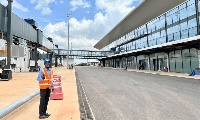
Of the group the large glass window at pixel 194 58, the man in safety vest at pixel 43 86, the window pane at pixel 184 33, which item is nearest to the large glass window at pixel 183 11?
the window pane at pixel 184 33

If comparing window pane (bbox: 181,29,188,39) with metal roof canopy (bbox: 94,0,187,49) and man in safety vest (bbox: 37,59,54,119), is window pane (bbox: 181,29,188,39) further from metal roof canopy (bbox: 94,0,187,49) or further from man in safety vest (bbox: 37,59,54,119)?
man in safety vest (bbox: 37,59,54,119)

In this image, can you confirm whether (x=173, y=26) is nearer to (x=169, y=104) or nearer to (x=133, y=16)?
(x=133, y=16)

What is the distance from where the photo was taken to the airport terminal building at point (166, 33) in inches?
794

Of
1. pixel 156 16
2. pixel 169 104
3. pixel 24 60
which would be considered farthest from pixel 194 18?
pixel 24 60

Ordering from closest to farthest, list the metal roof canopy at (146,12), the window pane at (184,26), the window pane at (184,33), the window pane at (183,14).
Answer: the window pane at (184,33) → the window pane at (184,26) → the window pane at (183,14) → the metal roof canopy at (146,12)

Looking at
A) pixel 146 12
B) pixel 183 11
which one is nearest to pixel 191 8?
pixel 183 11

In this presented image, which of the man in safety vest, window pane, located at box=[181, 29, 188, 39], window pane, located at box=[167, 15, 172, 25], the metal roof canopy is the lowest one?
the man in safety vest

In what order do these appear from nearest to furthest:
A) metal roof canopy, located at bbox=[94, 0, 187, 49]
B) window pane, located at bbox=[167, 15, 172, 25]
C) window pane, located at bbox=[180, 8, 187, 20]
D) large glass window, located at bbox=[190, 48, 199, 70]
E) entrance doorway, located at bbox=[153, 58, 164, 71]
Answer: large glass window, located at bbox=[190, 48, 199, 70]
window pane, located at bbox=[180, 8, 187, 20]
metal roof canopy, located at bbox=[94, 0, 187, 49]
window pane, located at bbox=[167, 15, 172, 25]
entrance doorway, located at bbox=[153, 58, 164, 71]

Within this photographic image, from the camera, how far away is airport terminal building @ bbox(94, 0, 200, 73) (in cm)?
2016

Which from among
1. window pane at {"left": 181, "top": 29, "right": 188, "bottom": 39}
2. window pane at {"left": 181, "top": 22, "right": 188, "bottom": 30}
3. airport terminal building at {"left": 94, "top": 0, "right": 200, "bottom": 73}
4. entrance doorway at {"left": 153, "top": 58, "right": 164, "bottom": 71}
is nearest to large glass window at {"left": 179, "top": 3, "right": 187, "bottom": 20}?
airport terminal building at {"left": 94, "top": 0, "right": 200, "bottom": 73}

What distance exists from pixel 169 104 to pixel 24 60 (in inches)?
1097

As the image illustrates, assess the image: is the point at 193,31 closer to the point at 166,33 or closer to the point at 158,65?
the point at 166,33

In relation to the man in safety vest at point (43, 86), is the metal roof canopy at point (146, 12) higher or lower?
higher

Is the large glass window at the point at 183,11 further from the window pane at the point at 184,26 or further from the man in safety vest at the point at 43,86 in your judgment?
the man in safety vest at the point at 43,86
